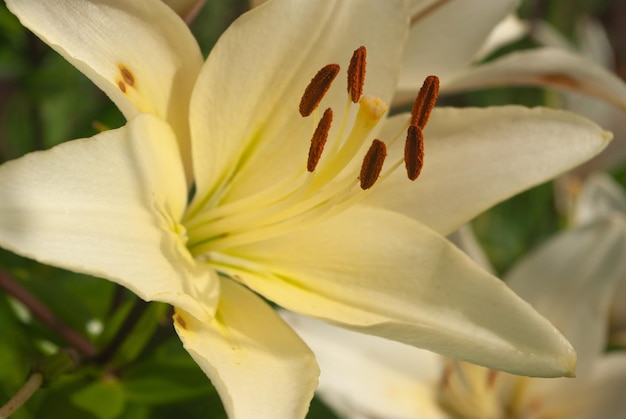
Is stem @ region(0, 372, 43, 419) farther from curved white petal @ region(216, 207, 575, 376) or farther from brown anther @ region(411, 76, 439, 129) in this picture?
brown anther @ region(411, 76, 439, 129)

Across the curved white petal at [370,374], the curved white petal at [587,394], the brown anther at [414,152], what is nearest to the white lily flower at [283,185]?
the brown anther at [414,152]

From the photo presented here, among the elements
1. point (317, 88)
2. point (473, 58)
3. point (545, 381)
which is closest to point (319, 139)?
point (317, 88)

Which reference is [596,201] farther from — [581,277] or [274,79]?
[274,79]

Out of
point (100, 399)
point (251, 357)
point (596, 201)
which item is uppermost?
point (596, 201)

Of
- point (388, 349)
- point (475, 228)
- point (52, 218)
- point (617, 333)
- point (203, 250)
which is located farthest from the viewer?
point (475, 228)

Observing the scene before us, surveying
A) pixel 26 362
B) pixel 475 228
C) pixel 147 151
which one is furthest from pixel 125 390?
pixel 475 228

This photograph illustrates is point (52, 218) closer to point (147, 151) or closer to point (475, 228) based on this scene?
point (147, 151)
